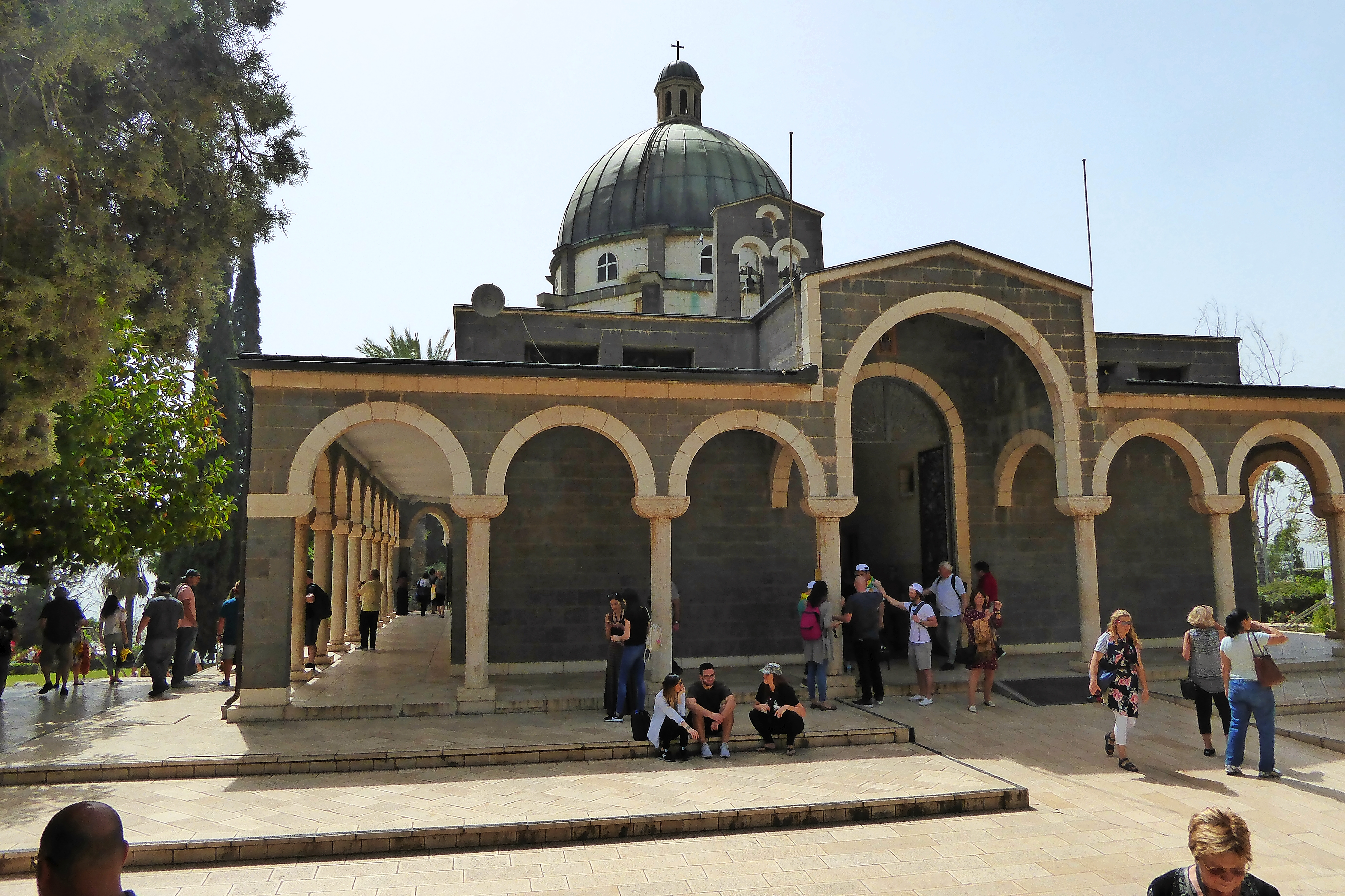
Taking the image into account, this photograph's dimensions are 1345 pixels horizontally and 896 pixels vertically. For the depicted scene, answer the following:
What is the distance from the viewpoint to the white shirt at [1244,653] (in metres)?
8.16

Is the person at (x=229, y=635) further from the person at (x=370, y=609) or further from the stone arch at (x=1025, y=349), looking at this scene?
the stone arch at (x=1025, y=349)

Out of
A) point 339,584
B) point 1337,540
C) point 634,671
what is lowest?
point 634,671

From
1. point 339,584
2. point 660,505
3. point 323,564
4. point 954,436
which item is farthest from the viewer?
point 339,584

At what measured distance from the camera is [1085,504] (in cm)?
1305

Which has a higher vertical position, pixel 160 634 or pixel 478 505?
pixel 478 505

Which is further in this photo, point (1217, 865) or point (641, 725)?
point (641, 725)

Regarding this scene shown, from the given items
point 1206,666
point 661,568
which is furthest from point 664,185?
point 1206,666

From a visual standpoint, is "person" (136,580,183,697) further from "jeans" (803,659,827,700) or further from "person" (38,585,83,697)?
"jeans" (803,659,827,700)

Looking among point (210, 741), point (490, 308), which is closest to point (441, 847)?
point (210, 741)

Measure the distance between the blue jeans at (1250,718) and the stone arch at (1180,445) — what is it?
5484 mm

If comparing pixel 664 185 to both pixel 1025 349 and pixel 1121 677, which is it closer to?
pixel 1025 349

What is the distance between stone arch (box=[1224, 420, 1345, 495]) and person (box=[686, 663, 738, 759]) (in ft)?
30.7

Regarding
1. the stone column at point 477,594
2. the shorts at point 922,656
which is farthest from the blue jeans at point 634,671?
the shorts at point 922,656

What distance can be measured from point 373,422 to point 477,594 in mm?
2544
